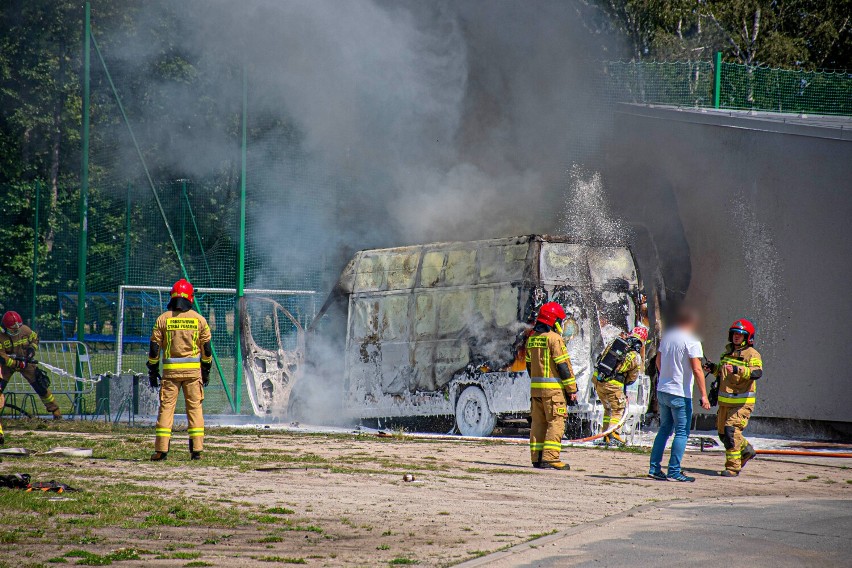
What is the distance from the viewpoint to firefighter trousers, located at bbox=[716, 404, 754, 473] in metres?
→ 10.4

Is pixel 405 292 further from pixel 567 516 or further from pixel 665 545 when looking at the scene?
pixel 665 545

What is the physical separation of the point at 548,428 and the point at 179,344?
12.5 feet

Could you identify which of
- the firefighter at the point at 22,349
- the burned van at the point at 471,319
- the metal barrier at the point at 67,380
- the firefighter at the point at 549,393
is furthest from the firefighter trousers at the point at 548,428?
the firefighter at the point at 22,349

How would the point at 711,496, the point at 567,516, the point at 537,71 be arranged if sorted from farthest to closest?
the point at 537,71 < the point at 711,496 < the point at 567,516

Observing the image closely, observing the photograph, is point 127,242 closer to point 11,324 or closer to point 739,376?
point 11,324

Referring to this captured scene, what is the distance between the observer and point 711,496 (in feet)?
29.3

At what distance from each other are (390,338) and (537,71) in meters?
5.37

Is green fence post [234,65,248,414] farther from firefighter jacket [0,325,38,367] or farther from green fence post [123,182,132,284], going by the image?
green fence post [123,182,132,284]

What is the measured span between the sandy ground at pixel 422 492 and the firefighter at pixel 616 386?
764 millimetres

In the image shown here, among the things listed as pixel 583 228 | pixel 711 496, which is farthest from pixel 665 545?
pixel 583 228

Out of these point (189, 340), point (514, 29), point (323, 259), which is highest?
point (514, 29)

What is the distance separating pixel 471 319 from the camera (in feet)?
45.6

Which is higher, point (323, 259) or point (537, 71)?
point (537, 71)

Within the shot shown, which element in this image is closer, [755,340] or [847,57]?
[755,340]
